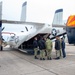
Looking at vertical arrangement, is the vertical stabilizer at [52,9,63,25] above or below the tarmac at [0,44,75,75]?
above

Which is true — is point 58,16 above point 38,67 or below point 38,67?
above

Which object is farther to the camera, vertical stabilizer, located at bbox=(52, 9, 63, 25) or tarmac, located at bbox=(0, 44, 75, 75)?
vertical stabilizer, located at bbox=(52, 9, 63, 25)

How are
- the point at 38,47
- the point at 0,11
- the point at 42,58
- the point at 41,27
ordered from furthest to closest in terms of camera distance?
1. the point at 41,27
2. the point at 38,47
3. the point at 42,58
4. the point at 0,11

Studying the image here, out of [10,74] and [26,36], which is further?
[26,36]

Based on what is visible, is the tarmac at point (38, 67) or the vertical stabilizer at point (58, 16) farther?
the vertical stabilizer at point (58, 16)

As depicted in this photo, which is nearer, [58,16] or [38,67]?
[38,67]

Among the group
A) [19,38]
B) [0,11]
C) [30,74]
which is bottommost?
[30,74]

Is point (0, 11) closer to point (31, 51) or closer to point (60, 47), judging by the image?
point (60, 47)

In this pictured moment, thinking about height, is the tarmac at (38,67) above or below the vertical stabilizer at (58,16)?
below

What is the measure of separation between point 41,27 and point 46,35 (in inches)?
34.7

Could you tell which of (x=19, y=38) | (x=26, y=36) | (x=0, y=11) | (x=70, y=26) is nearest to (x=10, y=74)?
(x=0, y=11)

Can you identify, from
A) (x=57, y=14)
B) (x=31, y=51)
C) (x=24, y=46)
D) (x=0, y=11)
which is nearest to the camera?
(x=0, y=11)

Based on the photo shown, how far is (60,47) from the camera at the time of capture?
15.8 metres

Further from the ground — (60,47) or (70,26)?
(70,26)
